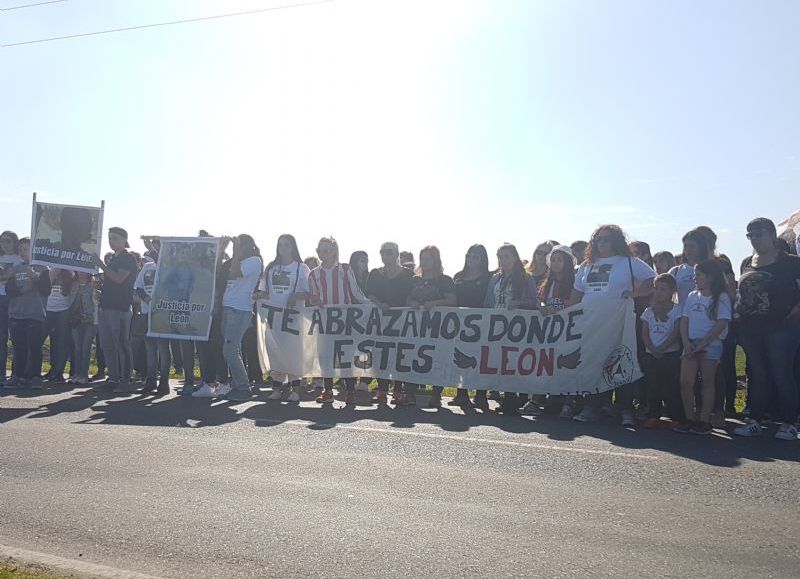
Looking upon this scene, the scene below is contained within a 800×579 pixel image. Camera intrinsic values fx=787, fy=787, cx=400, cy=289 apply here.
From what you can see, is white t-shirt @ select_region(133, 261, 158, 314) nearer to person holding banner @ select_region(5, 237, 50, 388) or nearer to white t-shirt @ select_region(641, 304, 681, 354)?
person holding banner @ select_region(5, 237, 50, 388)

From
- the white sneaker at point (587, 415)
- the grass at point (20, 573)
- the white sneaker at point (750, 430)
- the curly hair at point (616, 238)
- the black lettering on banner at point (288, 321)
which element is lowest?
the grass at point (20, 573)

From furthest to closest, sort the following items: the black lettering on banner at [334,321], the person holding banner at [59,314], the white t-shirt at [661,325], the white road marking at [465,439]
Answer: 1. the person holding banner at [59,314]
2. the black lettering on banner at [334,321]
3. the white t-shirt at [661,325]
4. the white road marking at [465,439]

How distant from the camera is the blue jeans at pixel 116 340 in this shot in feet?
41.9

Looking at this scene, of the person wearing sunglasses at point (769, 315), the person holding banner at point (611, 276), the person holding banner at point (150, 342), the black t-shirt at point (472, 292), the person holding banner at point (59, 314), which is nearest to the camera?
the person wearing sunglasses at point (769, 315)

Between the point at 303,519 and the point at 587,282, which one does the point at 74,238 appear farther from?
the point at 303,519

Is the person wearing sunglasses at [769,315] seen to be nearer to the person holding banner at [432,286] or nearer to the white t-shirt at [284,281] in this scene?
the person holding banner at [432,286]

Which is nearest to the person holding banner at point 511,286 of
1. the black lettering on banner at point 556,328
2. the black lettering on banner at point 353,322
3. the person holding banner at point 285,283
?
the black lettering on banner at point 556,328

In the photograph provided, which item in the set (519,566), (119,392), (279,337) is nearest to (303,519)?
(519,566)

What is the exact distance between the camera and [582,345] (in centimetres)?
997

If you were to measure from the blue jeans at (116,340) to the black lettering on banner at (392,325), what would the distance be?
451 cm

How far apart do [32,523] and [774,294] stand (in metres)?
7.47

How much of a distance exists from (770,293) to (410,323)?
4673 millimetres

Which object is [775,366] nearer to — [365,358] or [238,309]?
[365,358]

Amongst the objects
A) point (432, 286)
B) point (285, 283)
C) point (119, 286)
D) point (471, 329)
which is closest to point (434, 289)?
point (432, 286)
